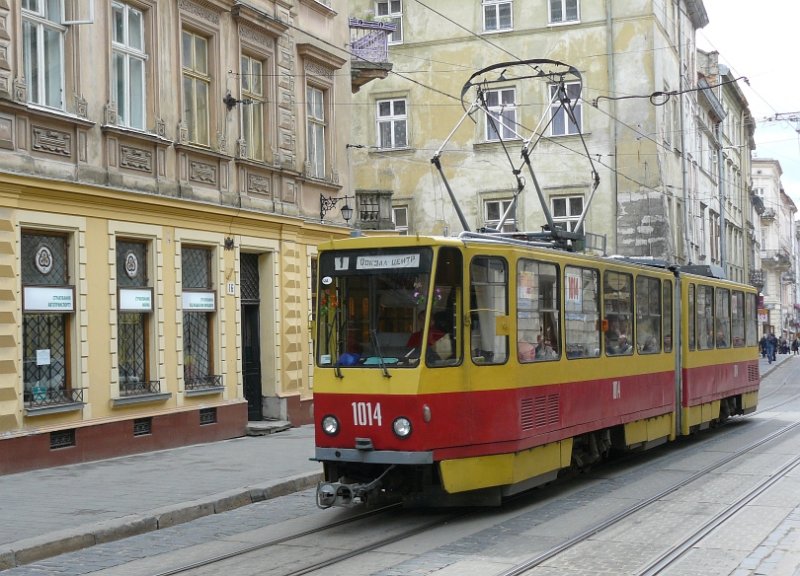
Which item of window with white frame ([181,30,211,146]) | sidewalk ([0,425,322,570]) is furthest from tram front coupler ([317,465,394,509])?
window with white frame ([181,30,211,146])

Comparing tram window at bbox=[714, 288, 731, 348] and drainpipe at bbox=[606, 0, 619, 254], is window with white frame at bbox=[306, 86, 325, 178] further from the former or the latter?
drainpipe at bbox=[606, 0, 619, 254]

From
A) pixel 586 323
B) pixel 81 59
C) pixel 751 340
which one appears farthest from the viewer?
pixel 751 340

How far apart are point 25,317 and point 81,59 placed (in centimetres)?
373

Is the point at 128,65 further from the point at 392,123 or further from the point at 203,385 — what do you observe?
the point at 392,123

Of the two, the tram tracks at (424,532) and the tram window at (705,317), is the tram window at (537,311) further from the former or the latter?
the tram window at (705,317)

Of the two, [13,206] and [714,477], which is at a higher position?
[13,206]

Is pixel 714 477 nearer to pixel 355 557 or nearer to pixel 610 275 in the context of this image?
pixel 610 275

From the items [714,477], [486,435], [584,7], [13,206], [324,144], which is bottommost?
[714,477]

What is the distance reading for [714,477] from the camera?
13852 millimetres

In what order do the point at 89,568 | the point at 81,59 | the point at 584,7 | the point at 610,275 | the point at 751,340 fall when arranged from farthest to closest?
the point at 584,7 < the point at 751,340 < the point at 81,59 < the point at 610,275 < the point at 89,568

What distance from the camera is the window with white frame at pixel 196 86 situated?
18344 mm

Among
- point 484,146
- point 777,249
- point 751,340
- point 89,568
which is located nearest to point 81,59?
point 89,568

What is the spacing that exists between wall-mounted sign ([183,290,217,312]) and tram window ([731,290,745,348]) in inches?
367

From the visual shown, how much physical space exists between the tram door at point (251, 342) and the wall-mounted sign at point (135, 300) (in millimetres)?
3389
